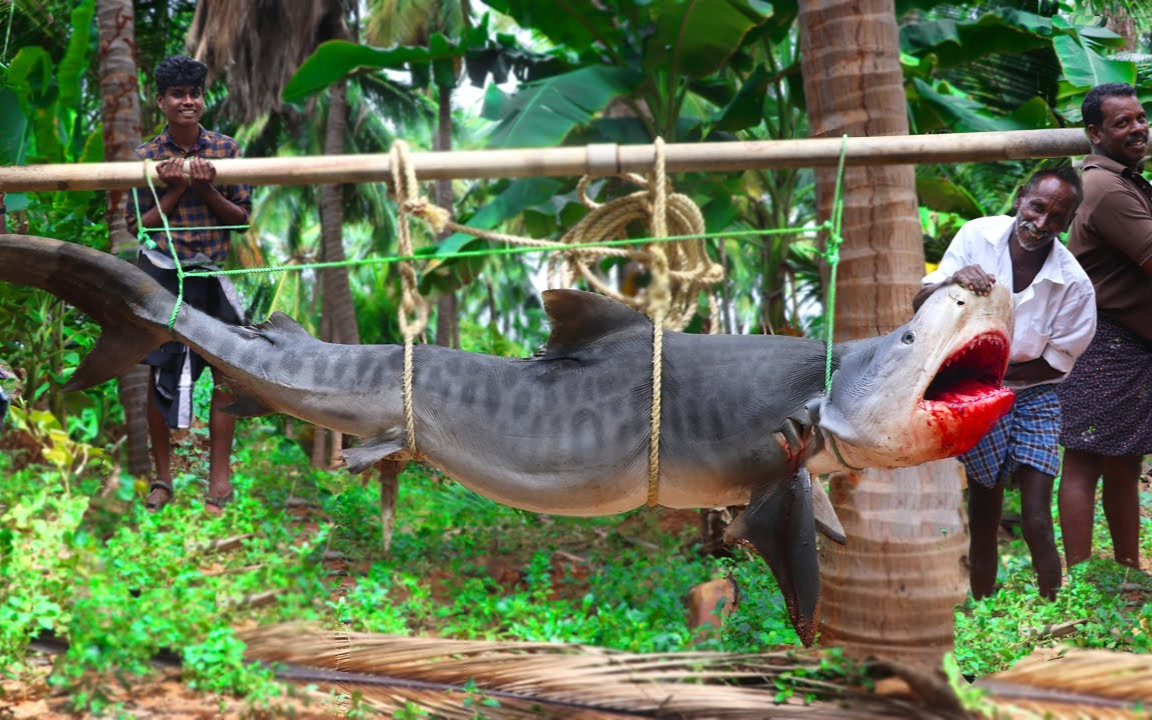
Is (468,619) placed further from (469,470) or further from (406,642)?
(469,470)

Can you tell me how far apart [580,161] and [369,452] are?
2.91 ft

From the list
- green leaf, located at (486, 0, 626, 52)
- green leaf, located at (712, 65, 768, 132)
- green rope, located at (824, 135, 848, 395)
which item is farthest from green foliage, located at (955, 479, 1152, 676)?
green leaf, located at (486, 0, 626, 52)

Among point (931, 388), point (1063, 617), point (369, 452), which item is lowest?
point (1063, 617)

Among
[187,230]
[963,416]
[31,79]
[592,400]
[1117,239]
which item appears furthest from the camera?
[31,79]

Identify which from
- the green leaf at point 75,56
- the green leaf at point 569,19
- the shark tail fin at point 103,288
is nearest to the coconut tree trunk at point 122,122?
the green leaf at point 75,56

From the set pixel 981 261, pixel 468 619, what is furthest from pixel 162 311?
pixel 981 261

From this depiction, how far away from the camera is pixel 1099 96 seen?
3.41 m

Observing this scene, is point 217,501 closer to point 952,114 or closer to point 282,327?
point 282,327

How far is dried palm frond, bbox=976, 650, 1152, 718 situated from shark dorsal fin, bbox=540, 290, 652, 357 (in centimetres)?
113

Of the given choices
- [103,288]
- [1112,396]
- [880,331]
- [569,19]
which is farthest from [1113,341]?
[569,19]

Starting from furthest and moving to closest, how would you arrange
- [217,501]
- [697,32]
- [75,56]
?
[697,32]
[75,56]
[217,501]

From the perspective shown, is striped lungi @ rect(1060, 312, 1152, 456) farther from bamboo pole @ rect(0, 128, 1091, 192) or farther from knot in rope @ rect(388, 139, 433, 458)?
knot in rope @ rect(388, 139, 433, 458)

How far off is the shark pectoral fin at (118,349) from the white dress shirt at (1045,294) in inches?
97.0

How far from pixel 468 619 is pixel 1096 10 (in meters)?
8.09
